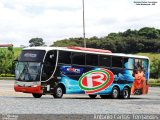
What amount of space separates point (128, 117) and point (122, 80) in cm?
1818

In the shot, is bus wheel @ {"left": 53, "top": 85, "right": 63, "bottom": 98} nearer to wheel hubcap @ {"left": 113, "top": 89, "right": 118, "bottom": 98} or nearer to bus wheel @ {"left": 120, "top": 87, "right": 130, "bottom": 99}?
wheel hubcap @ {"left": 113, "top": 89, "right": 118, "bottom": 98}

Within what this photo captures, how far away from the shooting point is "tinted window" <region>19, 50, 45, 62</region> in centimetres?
2869

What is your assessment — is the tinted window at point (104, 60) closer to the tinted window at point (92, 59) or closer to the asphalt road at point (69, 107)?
the tinted window at point (92, 59)

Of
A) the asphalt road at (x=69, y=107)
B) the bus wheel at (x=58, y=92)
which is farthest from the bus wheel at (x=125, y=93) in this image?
the asphalt road at (x=69, y=107)

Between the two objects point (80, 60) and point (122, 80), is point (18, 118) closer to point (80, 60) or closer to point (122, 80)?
point (80, 60)

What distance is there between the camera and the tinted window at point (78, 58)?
30.1 m

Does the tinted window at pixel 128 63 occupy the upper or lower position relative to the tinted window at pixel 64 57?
lower

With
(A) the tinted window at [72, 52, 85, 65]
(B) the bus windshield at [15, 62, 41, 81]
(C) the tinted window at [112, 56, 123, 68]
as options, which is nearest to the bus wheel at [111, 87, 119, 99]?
(C) the tinted window at [112, 56, 123, 68]

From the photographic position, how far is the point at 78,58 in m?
30.5

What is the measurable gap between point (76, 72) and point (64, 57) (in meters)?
1.44

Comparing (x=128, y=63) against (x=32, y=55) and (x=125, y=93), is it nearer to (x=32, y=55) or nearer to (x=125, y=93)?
(x=125, y=93)

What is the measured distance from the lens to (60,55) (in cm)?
2916

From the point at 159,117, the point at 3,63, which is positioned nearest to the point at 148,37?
the point at 3,63

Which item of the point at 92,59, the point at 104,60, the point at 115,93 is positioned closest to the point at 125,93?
the point at 115,93
